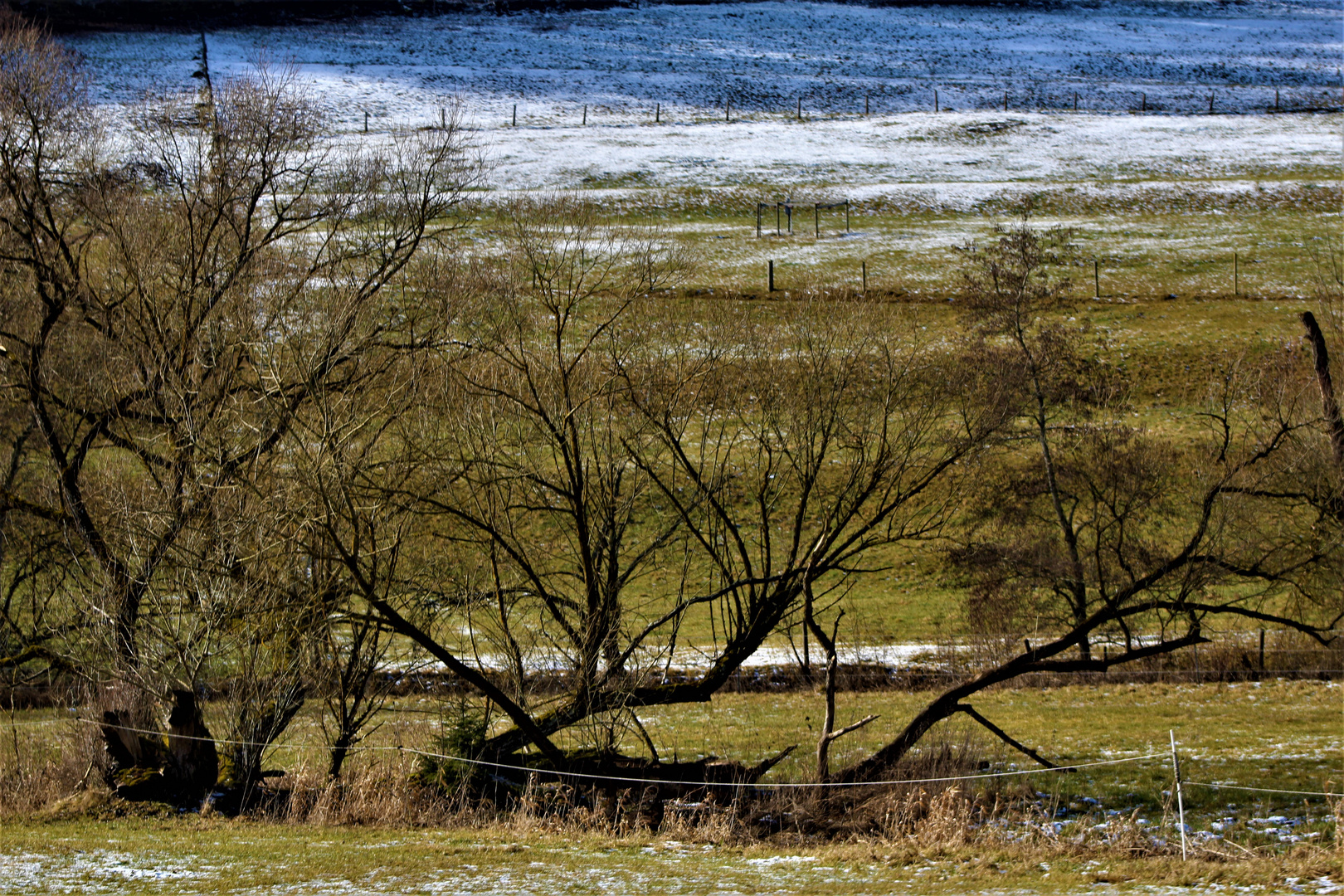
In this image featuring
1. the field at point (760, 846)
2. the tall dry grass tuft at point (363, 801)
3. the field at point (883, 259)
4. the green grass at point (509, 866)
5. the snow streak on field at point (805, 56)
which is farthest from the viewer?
the snow streak on field at point (805, 56)

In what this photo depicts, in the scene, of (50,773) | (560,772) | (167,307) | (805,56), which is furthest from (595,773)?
(805,56)

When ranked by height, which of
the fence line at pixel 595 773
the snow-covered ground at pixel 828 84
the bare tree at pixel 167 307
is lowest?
the fence line at pixel 595 773

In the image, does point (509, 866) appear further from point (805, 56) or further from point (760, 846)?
point (805, 56)

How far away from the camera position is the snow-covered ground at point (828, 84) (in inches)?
2351

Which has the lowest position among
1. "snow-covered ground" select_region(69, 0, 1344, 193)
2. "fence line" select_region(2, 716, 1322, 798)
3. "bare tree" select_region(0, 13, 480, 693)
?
"fence line" select_region(2, 716, 1322, 798)

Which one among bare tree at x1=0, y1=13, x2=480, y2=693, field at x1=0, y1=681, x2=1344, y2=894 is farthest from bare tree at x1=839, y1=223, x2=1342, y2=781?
bare tree at x1=0, y1=13, x2=480, y2=693

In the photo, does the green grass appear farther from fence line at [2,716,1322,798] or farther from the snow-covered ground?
the snow-covered ground

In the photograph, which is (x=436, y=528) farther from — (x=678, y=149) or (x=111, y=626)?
(x=678, y=149)

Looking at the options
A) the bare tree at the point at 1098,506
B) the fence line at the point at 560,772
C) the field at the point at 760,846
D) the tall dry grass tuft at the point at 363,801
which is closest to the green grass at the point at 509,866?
the field at the point at 760,846

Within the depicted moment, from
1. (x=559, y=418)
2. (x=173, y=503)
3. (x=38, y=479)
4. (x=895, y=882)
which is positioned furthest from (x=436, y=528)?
(x=38, y=479)

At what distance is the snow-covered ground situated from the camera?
196ft

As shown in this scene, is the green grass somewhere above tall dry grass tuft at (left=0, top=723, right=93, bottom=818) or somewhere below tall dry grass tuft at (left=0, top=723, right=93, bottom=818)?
above

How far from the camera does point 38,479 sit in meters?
18.8

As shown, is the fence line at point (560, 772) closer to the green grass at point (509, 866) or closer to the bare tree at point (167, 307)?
the green grass at point (509, 866)
